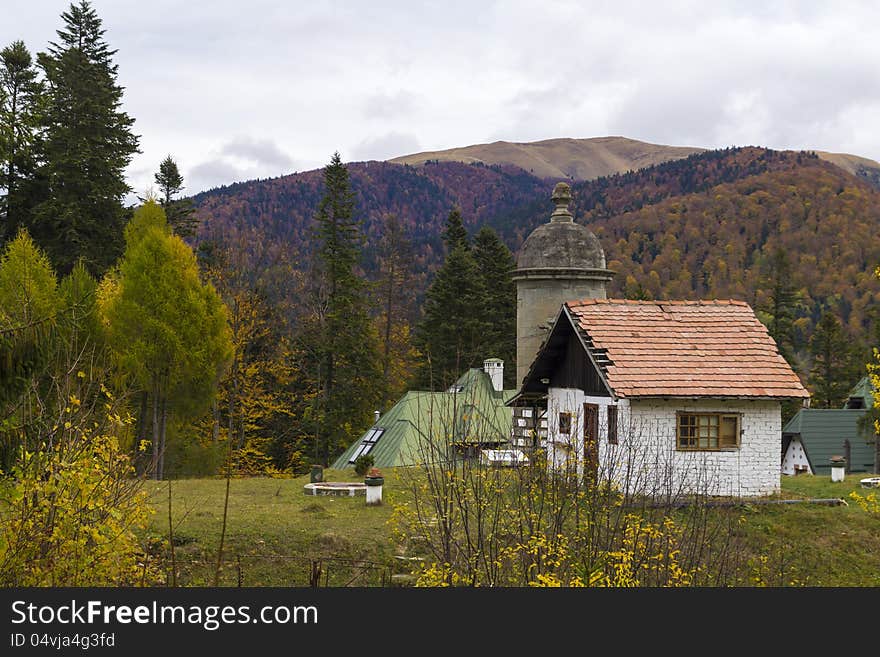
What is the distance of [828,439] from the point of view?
4444cm

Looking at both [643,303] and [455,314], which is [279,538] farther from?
[455,314]

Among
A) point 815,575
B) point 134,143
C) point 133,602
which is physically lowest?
point 815,575

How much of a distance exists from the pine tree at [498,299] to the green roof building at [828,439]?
13834 mm

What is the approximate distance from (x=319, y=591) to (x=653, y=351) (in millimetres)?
14883

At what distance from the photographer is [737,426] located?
1992 centimetres

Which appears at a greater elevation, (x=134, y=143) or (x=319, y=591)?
(x=134, y=143)

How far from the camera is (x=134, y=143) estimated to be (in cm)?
3603

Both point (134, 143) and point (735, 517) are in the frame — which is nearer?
point (735, 517)

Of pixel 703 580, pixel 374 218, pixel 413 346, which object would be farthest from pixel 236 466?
pixel 374 218

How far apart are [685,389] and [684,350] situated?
4.94 ft

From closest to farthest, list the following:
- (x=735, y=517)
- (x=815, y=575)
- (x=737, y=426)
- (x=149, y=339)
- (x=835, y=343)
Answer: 1. (x=815, y=575)
2. (x=735, y=517)
3. (x=737, y=426)
4. (x=149, y=339)
5. (x=835, y=343)

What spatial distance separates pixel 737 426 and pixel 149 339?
1588cm

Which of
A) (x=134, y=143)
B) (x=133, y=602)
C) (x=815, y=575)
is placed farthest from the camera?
(x=134, y=143)

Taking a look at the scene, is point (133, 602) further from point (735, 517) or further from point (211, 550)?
point (735, 517)
